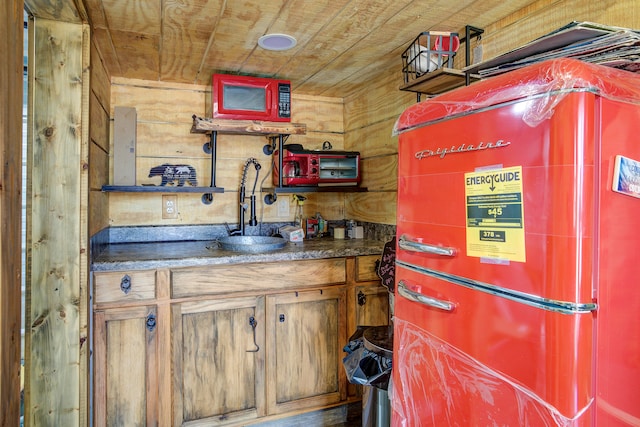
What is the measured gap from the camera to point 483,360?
994mm

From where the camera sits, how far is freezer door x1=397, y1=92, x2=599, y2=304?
805mm

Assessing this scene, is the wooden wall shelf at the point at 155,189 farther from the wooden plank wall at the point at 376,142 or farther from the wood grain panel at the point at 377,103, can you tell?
the wood grain panel at the point at 377,103

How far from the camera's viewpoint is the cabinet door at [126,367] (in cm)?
185

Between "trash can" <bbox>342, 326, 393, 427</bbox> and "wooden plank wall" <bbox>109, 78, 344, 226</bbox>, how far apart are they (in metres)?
1.29

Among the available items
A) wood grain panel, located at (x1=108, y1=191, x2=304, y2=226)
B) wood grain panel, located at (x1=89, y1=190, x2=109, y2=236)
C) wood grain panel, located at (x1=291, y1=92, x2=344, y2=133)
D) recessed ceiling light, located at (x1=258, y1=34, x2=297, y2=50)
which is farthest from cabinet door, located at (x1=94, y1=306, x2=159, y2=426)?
wood grain panel, located at (x1=291, y1=92, x2=344, y2=133)

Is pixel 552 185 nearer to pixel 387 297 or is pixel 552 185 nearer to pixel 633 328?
pixel 633 328

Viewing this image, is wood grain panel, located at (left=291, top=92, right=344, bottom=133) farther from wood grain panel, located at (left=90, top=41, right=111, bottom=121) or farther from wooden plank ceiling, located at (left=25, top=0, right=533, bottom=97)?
wood grain panel, located at (left=90, top=41, right=111, bottom=121)

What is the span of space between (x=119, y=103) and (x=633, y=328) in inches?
104

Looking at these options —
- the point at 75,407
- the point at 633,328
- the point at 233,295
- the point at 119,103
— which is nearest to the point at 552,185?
the point at 633,328

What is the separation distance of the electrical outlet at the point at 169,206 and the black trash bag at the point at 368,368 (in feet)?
4.86

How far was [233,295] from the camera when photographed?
2064 millimetres

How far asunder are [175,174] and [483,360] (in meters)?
2.15

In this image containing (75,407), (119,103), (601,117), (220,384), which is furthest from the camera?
(119,103)

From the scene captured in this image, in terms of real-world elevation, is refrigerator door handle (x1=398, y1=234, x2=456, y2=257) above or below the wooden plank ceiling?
below
